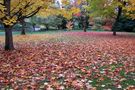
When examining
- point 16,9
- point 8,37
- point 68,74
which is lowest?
point 68,74

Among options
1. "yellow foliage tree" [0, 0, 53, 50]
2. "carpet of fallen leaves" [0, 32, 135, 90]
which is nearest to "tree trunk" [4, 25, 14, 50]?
"yellow foliage tree" [0, 0, 53, 50]

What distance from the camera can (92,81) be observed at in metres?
7.67

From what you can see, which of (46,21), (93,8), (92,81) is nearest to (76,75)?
(92,81)

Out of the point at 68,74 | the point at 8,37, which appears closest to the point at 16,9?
the point at 8,37

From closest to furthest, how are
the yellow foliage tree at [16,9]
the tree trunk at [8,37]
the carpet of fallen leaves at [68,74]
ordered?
the carpet of fallen leaves at [68,74] → the yellow foliage tree at [16,9] → the tree trunk at [8,37]

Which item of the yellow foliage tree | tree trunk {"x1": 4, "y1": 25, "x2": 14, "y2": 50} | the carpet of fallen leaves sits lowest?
the carpet of fallen leaves

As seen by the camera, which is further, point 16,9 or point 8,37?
point 16,9

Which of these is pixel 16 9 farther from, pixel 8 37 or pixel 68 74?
pixel 68 74

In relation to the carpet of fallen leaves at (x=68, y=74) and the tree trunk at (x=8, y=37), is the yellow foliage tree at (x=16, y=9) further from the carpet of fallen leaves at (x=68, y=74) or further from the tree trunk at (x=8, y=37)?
the carpet of fallen leaves at (x=68, y=74)

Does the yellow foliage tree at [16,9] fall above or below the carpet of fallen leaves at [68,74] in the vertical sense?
above

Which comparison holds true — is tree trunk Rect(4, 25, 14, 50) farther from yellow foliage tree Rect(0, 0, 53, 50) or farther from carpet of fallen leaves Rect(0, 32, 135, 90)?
carpet of fallen leaves Rect(0, 32, 135, 90)

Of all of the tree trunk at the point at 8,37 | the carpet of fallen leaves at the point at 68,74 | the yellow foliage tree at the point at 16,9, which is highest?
the yellow foliage tree at the point at 16,9

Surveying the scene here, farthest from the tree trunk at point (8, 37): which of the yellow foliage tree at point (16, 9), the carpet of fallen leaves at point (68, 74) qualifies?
the carpet of fallen leaves at point (68, 74)

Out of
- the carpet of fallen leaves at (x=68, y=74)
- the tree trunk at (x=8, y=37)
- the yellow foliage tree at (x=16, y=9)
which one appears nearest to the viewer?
the carpet of fallen leaves at (x=68, y=74)
